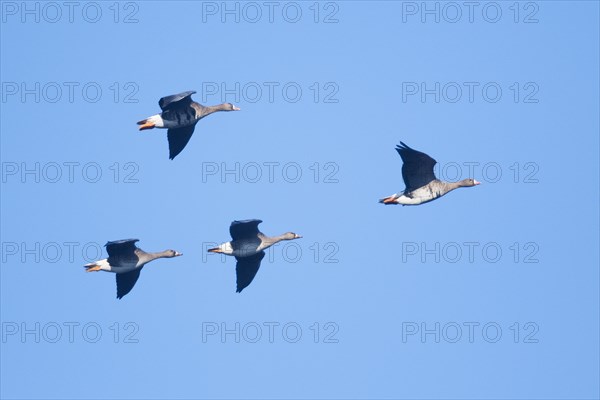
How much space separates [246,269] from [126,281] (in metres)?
4.18

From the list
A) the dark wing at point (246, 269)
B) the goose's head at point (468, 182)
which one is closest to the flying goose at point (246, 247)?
the dark wing at point (246, 269)

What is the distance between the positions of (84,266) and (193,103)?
265 inches

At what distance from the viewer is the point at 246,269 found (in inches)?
2628

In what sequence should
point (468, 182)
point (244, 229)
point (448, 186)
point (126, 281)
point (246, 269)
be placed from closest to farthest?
point (244, 229), point (448, 186), point (468, 182), point (246, 269), point (126, 281)

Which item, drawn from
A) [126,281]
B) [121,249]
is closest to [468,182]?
[121,249]

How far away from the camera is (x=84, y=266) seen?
66.0m

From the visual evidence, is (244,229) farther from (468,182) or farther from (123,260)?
(468,182)

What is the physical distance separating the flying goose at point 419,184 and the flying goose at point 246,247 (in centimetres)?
430

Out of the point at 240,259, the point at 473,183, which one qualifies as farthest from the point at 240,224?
the point at 473,183

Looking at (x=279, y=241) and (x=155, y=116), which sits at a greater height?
(x=155, y=116)

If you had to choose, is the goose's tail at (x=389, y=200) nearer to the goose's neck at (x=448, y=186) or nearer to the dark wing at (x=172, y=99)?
the goose's neck at (x=448, y=186)

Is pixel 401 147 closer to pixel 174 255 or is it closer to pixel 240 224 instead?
pixel 240 224

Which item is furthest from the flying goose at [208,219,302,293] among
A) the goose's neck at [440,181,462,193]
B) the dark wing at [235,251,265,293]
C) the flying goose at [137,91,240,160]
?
the goose's neck at [440,181,462,193]

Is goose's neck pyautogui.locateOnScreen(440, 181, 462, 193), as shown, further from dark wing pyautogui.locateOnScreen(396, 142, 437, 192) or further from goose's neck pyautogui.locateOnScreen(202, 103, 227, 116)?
goose's neck pyautogui.locateOnScreen(202, 103, 227, 116)
